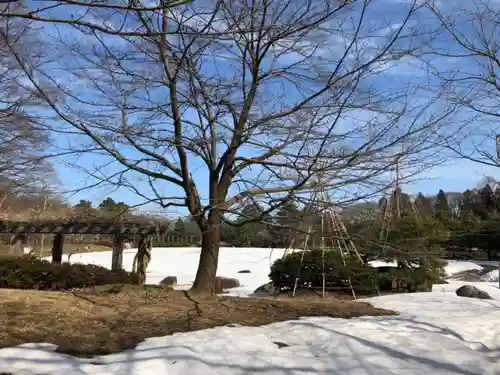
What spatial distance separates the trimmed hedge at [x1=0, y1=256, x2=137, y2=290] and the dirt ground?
10.9 feet

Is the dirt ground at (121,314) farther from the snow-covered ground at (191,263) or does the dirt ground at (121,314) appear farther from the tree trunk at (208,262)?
the snow-covered ground at (191,263)

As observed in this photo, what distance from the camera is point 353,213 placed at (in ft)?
21.8

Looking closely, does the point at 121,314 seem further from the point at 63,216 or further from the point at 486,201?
the point at 486,201

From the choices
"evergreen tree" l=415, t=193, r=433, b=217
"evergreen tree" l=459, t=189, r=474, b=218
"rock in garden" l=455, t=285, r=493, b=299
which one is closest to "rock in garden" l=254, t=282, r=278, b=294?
"rock in garden" l=455, t=285, r=493, b=299

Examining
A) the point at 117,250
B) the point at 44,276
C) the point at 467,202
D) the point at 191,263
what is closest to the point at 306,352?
the point at 44,276

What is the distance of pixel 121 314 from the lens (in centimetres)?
645

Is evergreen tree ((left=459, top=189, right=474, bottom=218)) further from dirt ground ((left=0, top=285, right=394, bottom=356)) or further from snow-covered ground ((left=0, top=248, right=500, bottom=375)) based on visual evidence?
snow-covered ground ((left=0, top=248, right=500, bottom=375))

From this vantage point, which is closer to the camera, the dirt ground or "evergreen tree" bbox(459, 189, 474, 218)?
Answer: the dirt ground

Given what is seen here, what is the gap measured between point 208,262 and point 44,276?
213 inches

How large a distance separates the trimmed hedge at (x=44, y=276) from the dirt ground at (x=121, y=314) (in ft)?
10.9

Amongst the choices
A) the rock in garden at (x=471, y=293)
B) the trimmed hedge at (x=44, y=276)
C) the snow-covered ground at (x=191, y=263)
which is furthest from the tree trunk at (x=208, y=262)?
the snow-covered ground at (x=191, y=263)

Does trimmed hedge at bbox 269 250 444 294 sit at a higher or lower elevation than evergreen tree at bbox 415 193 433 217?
lower

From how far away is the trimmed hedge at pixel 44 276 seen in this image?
37.6 ft

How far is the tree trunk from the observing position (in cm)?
791
